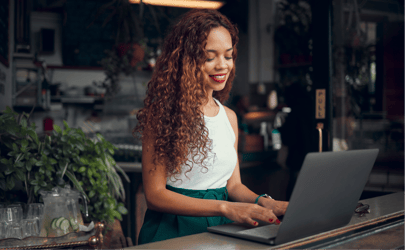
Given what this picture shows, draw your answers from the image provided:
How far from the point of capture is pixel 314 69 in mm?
2117

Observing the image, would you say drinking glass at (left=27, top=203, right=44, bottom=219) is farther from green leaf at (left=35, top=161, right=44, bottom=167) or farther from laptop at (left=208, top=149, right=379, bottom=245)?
laptop at (left=208, top=149, right=379, bottom=245)

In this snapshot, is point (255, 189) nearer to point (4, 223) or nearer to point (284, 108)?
point (284, 108)

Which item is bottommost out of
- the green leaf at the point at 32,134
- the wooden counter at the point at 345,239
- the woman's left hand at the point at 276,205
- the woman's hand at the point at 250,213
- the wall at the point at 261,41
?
the wooden counter at the point at 345,239

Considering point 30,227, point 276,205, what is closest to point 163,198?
point 276,205

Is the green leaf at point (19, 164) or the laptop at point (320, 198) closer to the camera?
the laptop at point (320, 198)

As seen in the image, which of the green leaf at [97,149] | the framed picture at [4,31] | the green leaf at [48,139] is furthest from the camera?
the framed picture at [4,31]

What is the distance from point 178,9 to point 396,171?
207 inches

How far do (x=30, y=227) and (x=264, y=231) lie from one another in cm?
73

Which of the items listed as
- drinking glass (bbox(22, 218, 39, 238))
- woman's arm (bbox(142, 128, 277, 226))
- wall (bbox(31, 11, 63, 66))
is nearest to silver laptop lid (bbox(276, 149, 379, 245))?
woman's arm (bbox(142, 128, 277, 226))

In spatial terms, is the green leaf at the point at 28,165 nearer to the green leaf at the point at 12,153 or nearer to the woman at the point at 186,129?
the green leaf at the point at 12,153

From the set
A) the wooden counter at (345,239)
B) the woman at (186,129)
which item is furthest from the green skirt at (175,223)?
the wooden counter at (345,239)

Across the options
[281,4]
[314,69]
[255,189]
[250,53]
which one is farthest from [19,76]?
[250,53]

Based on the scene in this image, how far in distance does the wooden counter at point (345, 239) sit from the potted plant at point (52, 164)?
72 cm

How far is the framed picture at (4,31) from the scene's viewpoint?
2255mm
